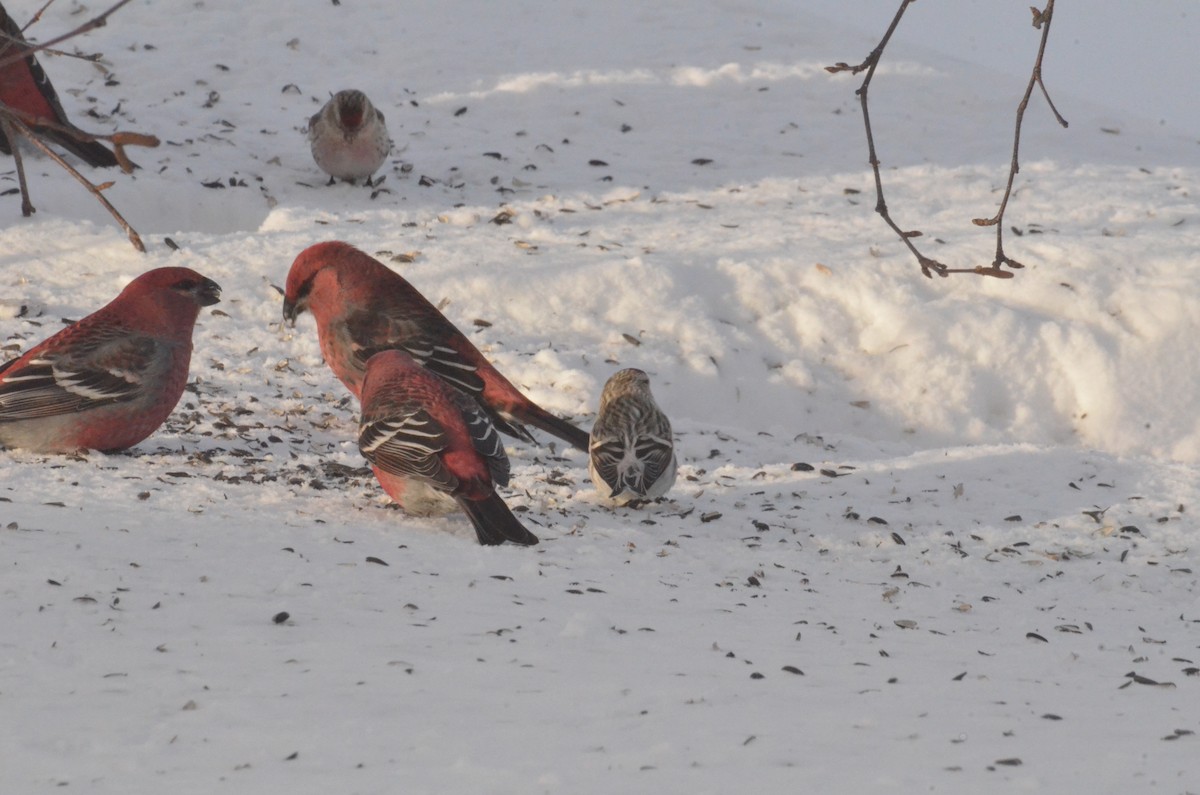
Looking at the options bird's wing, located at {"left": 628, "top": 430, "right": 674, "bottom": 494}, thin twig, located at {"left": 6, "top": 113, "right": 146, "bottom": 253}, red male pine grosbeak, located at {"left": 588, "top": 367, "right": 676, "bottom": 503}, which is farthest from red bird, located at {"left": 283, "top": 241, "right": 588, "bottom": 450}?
thin twig, located at {"left": 6, "top": 113, "right": 146, "bottom": 253}

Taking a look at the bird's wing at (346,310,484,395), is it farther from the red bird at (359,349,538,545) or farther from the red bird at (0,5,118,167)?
the red bird at (0,5,118,167)

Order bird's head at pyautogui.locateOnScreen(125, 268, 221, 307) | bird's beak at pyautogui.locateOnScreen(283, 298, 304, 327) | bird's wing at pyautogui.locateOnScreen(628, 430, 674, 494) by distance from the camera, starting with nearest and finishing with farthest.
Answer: bird's wing at pyautogui.locateOnScreen(628, 430, 674, 494) < bird's head at pyautogui.locateOnScreen(125, 268, 221, 307) < bird's beak at pyautogui.locateOnScreen(283, 298, 304, 327)

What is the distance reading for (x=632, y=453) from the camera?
4.79 metres

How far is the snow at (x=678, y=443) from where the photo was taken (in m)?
2.67

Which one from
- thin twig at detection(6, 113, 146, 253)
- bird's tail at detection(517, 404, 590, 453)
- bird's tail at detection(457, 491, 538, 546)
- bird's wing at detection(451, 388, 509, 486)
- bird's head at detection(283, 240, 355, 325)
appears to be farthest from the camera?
bird's head at detection(283, 240, 355, 325)

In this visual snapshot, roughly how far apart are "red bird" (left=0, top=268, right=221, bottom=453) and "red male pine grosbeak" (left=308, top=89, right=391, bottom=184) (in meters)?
4.23

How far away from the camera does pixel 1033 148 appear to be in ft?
35.3

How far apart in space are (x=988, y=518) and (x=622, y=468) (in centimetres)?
147

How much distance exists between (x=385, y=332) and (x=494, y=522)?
1348 millimetres

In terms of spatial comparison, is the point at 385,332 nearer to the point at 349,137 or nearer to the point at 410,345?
the point at 410,345

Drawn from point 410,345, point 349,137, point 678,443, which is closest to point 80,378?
point 410,345

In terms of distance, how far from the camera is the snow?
2.67 meters

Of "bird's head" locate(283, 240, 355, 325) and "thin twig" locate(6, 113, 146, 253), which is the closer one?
"thin twig" locate(6, 113, 146, 253)

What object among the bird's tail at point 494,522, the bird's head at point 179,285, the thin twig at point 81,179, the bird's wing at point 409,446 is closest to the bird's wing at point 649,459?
the bird's tail at point 494,522
